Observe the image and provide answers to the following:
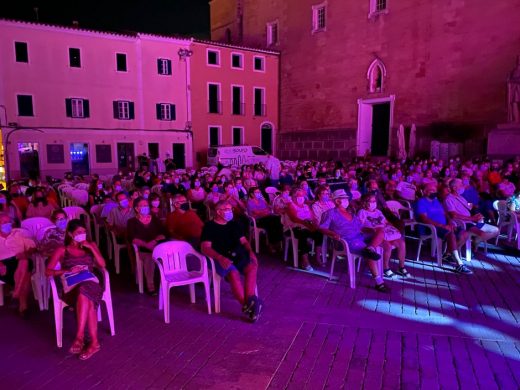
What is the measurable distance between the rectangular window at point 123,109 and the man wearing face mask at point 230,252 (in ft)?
71.8

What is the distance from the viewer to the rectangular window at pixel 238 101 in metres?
28.7

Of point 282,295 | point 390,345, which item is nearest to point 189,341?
point 282,295

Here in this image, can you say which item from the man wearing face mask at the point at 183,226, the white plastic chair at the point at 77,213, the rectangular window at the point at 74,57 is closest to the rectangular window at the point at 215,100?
the rectangular window at the point at 74,57

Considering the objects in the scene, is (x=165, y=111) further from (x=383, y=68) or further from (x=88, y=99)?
(x=383, y=68)

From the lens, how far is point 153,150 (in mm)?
26000

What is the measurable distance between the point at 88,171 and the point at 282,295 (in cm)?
2187

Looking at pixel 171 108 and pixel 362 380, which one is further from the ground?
pixel 171 108

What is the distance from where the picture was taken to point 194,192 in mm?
9344

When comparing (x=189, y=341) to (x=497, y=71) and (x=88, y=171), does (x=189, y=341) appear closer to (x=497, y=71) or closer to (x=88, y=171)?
(x=497, y=71)

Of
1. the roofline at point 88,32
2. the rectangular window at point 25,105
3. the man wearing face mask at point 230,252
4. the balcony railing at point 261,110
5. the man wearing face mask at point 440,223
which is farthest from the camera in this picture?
the balcony railing at point 261,110

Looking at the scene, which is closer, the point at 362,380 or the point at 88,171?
the point at 362,380

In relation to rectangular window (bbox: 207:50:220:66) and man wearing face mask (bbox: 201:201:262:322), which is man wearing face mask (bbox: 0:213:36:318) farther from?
rectangular window (bbox: 207:50:220:66)

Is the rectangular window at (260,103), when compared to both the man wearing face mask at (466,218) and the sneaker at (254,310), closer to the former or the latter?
the man wearing face mask at (466,218)

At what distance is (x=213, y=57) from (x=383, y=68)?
10.8 metres
